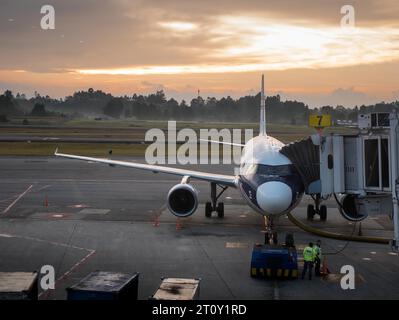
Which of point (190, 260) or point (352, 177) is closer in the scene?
point (352, 177)

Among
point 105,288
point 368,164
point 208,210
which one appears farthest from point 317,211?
point 105,288

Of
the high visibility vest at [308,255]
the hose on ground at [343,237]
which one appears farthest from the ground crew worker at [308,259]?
the hose on ground at [343,237]

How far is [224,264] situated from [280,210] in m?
3.25

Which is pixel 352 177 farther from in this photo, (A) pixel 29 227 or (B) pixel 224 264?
(A) pixel 29 227

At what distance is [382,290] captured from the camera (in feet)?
56.9

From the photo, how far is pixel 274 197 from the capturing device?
21.4 m

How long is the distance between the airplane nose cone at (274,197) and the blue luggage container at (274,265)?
118 inches

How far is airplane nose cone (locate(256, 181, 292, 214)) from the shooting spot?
70.2ft

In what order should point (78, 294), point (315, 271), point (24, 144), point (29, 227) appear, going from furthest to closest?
point (24, 144) → point (29, 227) → point (315, 271) → point (78, 294)

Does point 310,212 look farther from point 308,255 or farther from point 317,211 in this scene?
point 308,255

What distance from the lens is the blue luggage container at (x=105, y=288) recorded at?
13484 mm

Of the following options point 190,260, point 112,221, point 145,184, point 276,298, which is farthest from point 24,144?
point 276,298

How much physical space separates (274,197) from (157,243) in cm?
585

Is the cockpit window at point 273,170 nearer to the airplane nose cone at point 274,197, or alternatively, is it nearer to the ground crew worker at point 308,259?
the airplane nose cone at point 274,197
